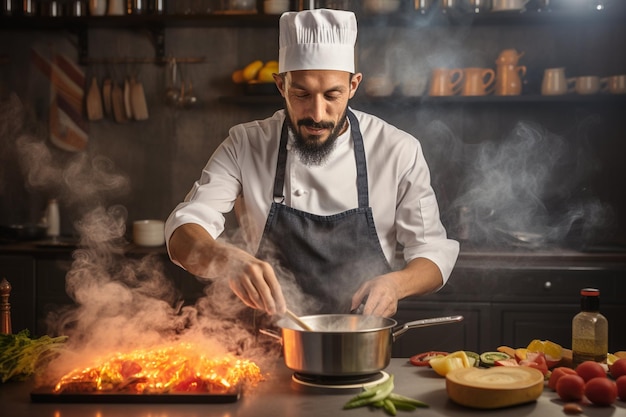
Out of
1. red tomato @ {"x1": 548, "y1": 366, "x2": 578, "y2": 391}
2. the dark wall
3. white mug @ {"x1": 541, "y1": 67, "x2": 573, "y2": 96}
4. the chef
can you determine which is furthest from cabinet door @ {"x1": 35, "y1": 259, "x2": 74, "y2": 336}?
red tomato @ {"x1": 548, "y1": 366, "x2": 578, "y2": 391}

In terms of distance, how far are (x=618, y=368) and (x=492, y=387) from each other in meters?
0.39

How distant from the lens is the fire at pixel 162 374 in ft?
5.58

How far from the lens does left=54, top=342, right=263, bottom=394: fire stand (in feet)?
5.58

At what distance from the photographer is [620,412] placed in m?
1.60

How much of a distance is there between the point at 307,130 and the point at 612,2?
279 cm

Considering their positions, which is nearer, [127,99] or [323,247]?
[323,247]

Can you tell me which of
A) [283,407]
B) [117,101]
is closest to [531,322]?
[283,407]

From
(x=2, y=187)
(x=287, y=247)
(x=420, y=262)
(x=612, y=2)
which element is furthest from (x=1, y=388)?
(x=612, y=2)

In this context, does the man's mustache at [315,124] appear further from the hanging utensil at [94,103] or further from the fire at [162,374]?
the hanging utensil at [94,103]

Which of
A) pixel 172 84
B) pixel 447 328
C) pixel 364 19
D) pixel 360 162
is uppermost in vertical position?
pixel 364 19

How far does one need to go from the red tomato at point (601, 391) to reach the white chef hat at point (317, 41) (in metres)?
1.30

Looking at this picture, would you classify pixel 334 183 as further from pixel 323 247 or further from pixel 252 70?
pixel 252 70

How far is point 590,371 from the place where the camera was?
5.59ft

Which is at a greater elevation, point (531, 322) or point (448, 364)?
point (448, 364)
